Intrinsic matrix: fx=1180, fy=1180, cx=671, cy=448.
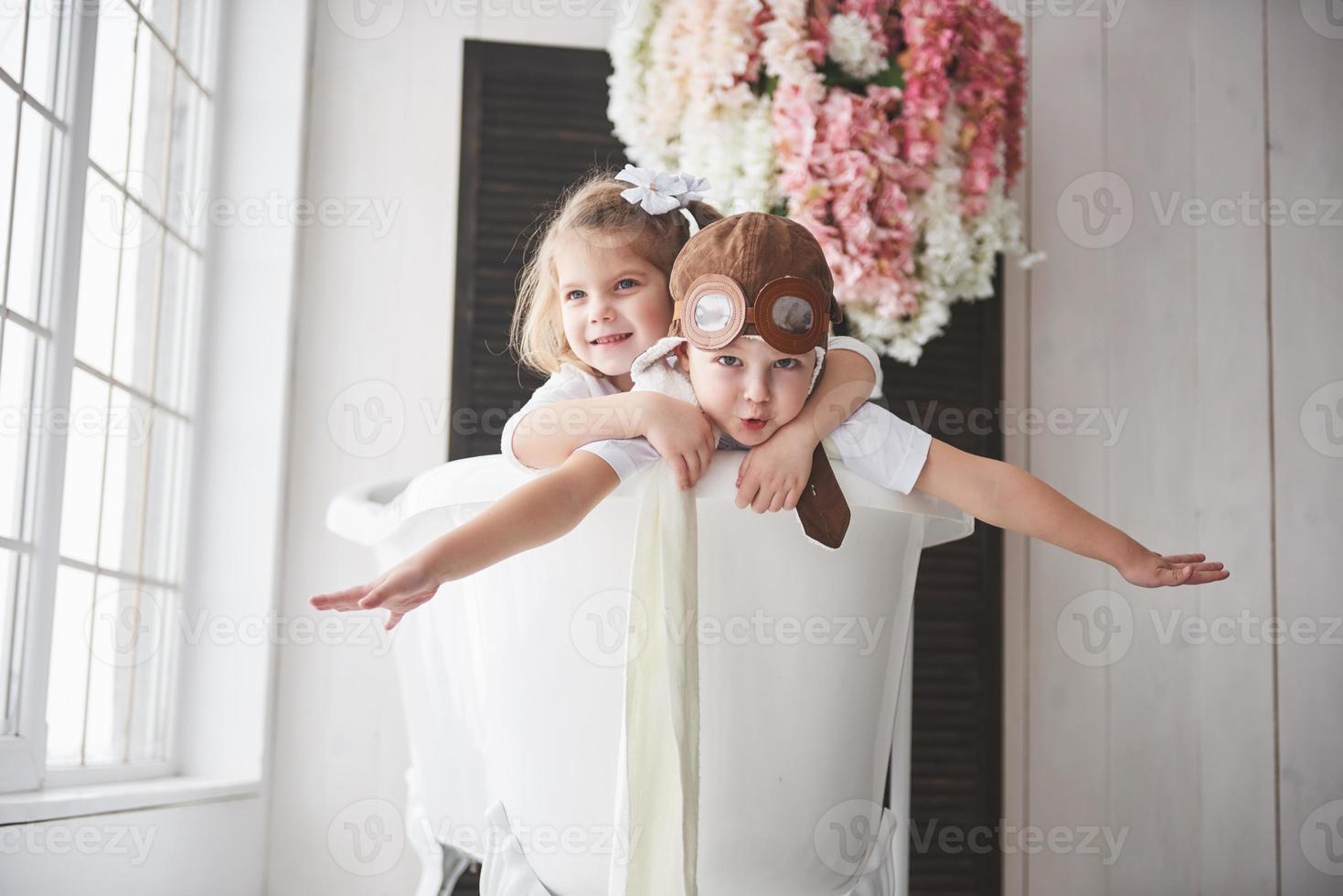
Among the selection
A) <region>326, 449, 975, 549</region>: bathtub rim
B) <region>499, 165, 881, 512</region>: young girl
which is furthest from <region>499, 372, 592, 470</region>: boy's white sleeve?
<region>326, 449, 975, 549</region>: bathtub rim

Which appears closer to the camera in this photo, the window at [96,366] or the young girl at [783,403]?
the young girl at [783,403]

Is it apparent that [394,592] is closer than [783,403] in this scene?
Yes

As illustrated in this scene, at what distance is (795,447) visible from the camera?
1107mm

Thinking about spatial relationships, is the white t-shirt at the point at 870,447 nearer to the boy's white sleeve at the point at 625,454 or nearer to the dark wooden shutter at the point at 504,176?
the boy's white sleeve at the point at 625,454

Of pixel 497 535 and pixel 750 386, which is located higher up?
pixel 750 386

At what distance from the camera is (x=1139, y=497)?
7.63 ft

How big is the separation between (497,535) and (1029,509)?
0.53 meters

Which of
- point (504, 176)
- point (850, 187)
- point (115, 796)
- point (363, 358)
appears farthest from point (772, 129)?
point (115, 796)

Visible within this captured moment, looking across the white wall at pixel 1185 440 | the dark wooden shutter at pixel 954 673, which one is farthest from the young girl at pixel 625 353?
the white wall at pixel 1185 440

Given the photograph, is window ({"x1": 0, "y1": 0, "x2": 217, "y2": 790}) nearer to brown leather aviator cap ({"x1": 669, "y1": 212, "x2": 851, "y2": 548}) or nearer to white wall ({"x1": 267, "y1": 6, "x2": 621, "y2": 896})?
white wall ({"x1": 267, "y1": 6, "x2": 621, "y2": 896})

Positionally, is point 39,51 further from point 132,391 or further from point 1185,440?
point 1185,440

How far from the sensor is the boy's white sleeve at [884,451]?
1.15 metres

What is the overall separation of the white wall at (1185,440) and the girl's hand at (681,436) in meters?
1.32

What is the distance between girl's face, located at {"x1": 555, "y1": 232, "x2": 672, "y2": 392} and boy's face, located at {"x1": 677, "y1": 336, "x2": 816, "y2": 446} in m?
0.33
